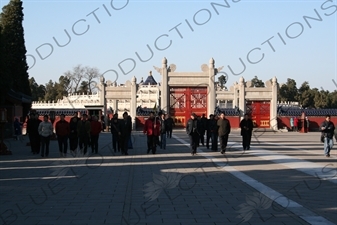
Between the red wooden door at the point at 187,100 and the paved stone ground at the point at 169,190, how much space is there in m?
21.7

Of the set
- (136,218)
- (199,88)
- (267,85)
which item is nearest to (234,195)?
(136,218)

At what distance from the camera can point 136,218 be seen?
9.18 m

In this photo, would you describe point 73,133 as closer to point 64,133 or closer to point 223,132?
point 64,133

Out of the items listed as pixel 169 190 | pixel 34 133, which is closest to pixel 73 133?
pixel 34 133

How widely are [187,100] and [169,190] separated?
98.4 feet

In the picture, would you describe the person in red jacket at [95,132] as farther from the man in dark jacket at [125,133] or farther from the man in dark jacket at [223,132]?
the man in dark jacket at [223,132]

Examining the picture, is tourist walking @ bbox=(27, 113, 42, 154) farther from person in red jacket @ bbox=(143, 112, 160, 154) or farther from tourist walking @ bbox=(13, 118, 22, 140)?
tourist walking @ bbox=(13, 118, 22, 140)

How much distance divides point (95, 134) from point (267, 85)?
82.0ft

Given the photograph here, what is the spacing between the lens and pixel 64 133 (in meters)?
21.6

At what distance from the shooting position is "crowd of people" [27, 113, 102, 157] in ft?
70.6

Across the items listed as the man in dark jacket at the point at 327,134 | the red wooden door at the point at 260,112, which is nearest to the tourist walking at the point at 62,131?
the man in dark jacket at the point at 327,134

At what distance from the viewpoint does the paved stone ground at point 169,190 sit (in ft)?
30.7

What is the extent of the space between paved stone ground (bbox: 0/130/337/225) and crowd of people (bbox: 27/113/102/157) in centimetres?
144

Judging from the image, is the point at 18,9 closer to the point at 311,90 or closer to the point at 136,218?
the point at 136,218
